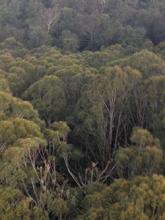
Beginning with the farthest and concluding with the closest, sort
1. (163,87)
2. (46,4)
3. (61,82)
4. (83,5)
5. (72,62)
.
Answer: (46,4) → (83,5) → (72,62) → (61,82) → (163,87)

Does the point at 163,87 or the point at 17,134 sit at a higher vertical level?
the point at 163,87

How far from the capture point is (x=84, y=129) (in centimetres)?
1717

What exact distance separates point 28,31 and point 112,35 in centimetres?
711

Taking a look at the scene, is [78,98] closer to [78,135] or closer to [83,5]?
[78,135]

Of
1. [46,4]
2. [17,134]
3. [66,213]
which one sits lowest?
[66,213]

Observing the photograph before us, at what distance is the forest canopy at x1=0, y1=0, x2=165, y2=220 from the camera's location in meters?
11.6

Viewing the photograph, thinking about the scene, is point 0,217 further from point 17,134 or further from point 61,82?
point 61,82

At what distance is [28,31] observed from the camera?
105ft

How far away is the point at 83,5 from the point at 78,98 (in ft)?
58.5

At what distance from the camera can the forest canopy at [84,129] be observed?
11.6 m

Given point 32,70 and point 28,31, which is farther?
point 28,31

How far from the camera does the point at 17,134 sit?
1345 centimetres

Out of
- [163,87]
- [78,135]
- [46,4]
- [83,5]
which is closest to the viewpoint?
[163,87]

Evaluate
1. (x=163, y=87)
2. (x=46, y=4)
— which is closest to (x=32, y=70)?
(x=163, y=87)
